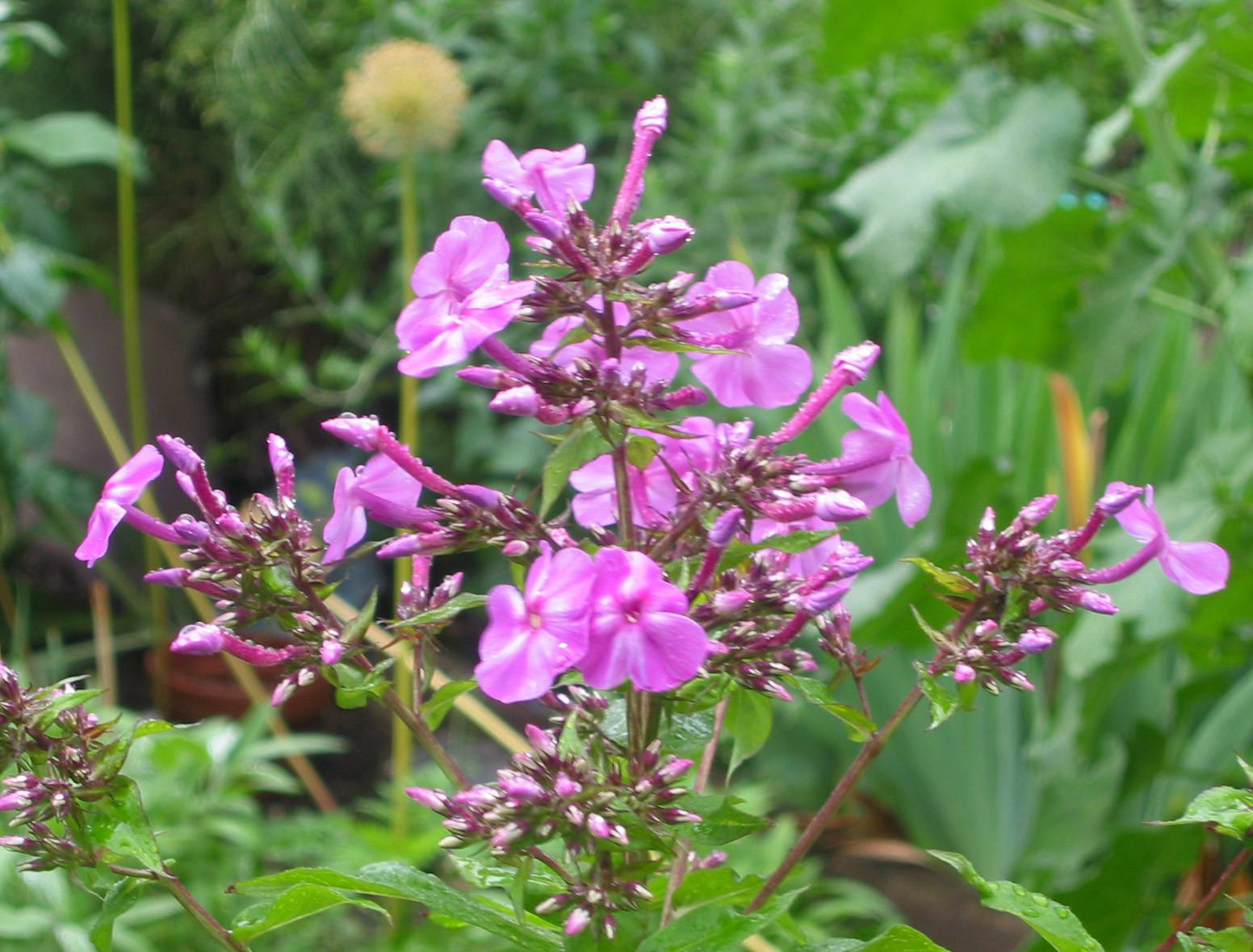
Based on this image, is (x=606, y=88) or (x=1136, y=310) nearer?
(x=1136, y=310)

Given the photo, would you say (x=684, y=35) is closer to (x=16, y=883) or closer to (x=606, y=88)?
(x=606, y=88)

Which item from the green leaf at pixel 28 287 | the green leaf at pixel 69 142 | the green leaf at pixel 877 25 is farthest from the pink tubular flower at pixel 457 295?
the green leaf at pixel 69 142

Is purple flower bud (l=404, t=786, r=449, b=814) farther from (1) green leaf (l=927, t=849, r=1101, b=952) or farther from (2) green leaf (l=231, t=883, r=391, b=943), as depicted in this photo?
(1) green leaf (l=927, t=849, r=1101, b=952)

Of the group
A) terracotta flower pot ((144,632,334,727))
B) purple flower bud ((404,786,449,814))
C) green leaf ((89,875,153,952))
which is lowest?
terracotta flower pot ((144,632,334,727))

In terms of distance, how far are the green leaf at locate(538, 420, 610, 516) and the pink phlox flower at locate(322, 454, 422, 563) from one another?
53mm

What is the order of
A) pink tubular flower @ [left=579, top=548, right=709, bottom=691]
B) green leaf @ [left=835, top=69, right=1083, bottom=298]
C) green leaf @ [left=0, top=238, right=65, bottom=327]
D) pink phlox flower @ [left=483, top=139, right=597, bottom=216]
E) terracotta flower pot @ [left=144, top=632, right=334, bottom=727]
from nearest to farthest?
pink tubular flower @ [left=579, top=548, right=709, bottom=691] → pink phlox flower @ [left=483, top=139, right=597, bottom=216] → green leaf @ [left=835, top=69, right=1083, bottom=298] → green leaf @ [left=0, top=238, right=65, bottom=327] → terracotta flower pot @ [left=144, top=632, right=334, bottom=727]

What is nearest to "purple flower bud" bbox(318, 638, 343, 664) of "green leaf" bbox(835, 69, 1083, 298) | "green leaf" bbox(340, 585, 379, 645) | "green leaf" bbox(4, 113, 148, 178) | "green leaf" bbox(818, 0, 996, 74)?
"green leaf" bbox(340, 585, 379, 645)

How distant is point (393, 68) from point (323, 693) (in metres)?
1.58

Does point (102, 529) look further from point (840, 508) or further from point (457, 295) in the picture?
point (840, 508)

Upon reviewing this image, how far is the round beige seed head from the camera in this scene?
54.3 inches

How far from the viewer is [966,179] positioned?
1.33m

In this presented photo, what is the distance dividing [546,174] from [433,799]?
0.23 m

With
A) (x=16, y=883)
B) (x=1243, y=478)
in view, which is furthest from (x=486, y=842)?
(x=1243, y=478)

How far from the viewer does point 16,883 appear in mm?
1120
